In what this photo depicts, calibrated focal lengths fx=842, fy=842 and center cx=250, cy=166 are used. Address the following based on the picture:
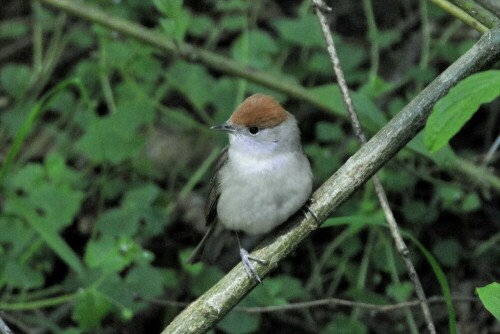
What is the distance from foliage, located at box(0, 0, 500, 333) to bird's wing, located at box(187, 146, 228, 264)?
318 millimetres

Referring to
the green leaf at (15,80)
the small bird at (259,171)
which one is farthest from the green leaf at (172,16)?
the green leaf at (15,80)

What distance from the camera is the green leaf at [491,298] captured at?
7.54ft

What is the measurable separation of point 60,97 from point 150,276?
172cm

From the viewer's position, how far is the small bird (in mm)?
3350

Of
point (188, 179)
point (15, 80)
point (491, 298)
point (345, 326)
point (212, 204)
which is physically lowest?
point (345, 326)

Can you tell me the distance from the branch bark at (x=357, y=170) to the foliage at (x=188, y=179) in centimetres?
76

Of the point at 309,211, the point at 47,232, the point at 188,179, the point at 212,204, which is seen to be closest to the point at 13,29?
the point at 188,179

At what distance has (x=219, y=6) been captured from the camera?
5273 mm

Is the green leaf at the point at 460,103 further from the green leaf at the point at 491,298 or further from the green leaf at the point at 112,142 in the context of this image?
the green leaf at the point at 112,142

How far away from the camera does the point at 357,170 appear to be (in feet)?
9.02

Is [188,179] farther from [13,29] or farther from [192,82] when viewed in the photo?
[13,29]

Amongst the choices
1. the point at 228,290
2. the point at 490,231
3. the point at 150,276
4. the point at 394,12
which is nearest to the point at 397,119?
the point at 228,290

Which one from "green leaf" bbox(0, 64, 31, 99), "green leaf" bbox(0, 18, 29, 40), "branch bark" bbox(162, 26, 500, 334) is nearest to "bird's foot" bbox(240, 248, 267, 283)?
"branch bark" bbox(162, 26, 500, 334)

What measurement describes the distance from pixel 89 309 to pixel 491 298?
2.23m
